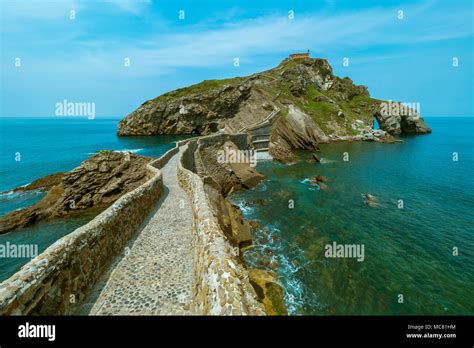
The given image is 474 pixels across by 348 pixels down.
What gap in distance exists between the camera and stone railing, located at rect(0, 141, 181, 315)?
5.88 metres

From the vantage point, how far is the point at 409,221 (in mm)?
25547

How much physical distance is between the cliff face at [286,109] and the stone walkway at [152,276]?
65.1 metres

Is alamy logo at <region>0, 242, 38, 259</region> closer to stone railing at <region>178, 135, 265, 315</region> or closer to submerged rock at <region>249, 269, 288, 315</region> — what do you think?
submerged rock at <region>249, 269, 288, 315</region>

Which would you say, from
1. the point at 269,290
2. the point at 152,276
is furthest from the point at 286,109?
the point at 152,276

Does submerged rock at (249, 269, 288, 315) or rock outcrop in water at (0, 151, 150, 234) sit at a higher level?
rock outcrop in water at (0, 151, 150, 234)

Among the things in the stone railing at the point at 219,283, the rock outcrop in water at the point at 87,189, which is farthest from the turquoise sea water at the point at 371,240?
the rock outcrop in water at the point at 87,189

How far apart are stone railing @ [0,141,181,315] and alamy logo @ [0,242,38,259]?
1557 centimetres

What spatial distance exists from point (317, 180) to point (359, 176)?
981 cm

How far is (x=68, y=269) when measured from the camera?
7680 mm
